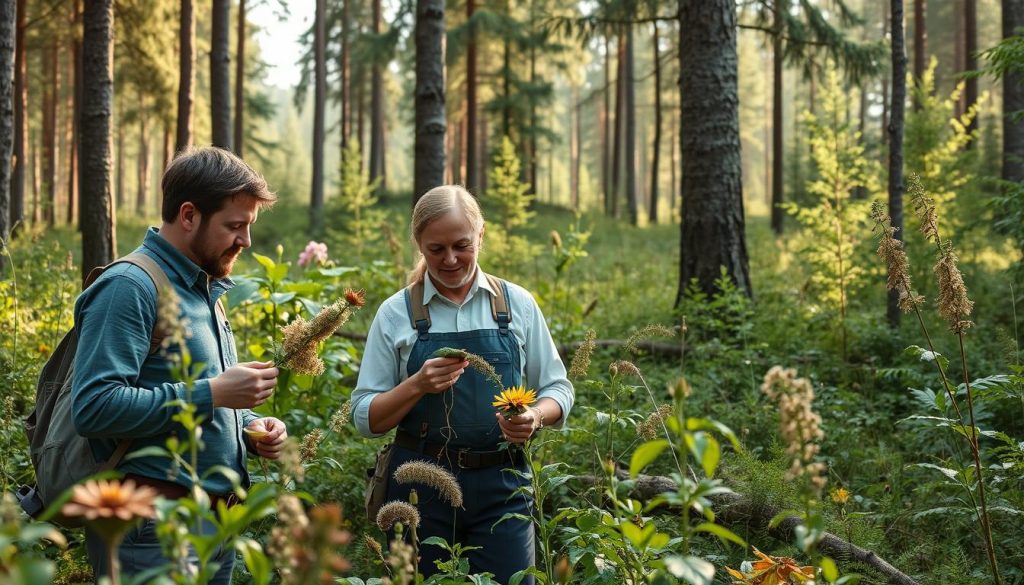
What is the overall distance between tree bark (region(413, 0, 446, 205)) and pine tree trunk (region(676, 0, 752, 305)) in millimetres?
2466

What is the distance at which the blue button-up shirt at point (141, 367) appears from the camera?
83.6 inches

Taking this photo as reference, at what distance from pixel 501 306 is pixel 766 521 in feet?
5.49

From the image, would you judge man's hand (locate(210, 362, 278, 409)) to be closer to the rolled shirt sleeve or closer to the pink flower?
the rolled shirt sleeve

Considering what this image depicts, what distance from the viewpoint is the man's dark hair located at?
7.93 ft

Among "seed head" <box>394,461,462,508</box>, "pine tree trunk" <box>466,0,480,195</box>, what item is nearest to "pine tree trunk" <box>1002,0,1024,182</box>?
"pine tree trunk" <box>466,0,480,195</box>

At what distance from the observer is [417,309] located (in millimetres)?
2980

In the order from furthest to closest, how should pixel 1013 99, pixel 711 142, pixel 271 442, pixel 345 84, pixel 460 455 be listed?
1. pixel 345 84
2. pixel 1013 99
3. pixel 711 142
4. pixel 460 455
5. pixel 271 442

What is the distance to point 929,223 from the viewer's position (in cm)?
252

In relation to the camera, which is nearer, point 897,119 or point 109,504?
point 109,504

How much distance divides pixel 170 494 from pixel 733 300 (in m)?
5.04

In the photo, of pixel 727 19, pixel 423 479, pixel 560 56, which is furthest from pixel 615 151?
pixel 423 479

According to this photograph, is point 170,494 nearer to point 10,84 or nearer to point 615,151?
point 10,84

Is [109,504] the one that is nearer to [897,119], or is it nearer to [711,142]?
[711,142]

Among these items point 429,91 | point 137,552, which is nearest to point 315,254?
point 429,91
